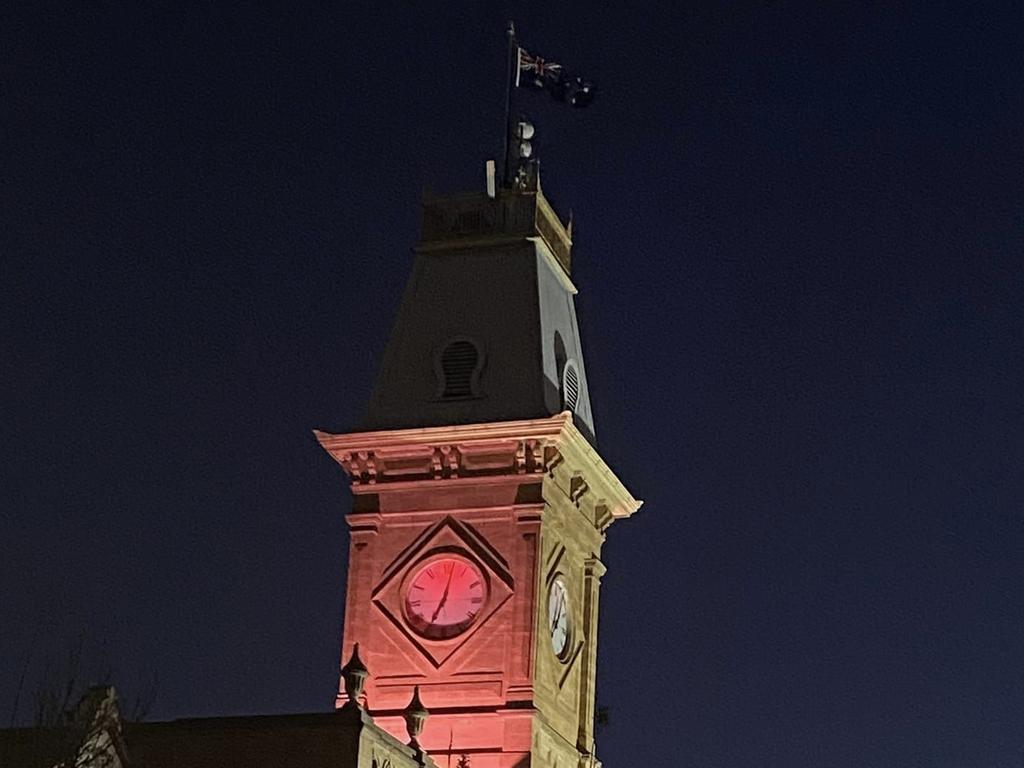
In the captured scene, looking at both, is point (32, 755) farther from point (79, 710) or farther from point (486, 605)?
point (486, 605)

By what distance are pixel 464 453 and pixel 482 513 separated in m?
2.08

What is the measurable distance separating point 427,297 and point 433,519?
8341 millimetres

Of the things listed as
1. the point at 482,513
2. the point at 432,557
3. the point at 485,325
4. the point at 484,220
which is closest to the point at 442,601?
the point at 432,557

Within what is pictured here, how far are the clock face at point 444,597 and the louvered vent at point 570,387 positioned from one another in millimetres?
6619

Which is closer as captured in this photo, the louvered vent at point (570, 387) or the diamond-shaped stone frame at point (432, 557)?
the diamond-shaped stone frame at point (432, 557)

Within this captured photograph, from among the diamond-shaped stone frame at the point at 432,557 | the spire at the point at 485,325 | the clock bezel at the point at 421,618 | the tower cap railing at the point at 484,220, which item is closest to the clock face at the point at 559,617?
the diamond-shaped stone frame at the point at 432,557

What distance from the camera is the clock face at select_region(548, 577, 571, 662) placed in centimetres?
8594

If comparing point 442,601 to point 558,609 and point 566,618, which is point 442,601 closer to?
point 558,609

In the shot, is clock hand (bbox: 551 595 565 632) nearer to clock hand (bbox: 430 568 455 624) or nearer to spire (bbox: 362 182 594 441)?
clock hand (bbox: 430 568 455 624)

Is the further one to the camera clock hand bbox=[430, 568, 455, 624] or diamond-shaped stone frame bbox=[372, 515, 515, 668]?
clock hand bbox=[430, 568, 455, 624]

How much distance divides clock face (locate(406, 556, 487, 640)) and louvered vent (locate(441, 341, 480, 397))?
5.66m

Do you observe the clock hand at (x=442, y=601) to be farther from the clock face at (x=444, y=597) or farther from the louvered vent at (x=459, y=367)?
the louvered vent at (x=459, y=367)

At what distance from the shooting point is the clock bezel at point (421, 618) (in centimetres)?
8469

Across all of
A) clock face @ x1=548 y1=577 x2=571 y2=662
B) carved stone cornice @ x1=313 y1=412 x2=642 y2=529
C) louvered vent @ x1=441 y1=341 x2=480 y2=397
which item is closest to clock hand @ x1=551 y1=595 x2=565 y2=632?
clock face @ x1=548 y1=577 x2=571 y2=662
